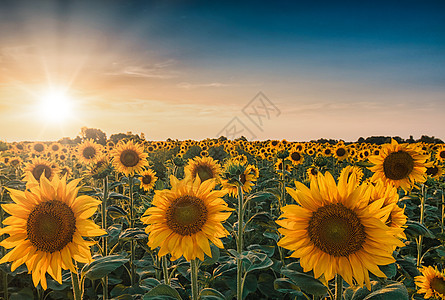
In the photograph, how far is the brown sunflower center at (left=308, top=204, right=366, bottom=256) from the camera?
1963mm

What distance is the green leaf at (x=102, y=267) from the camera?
220 cm

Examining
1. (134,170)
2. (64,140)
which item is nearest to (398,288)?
(134,170)

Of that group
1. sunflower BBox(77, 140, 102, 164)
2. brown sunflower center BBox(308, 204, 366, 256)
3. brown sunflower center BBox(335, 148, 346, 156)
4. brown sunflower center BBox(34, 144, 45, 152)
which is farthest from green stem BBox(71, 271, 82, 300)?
brown sunflower center BBox(34, 144, 45, 152)

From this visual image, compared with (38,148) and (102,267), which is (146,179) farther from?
(38,148)

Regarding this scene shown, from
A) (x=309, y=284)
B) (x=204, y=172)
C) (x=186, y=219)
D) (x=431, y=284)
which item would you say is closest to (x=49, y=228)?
(x=186, y=219)

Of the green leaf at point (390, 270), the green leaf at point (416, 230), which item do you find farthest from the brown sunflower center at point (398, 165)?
the green leaf at point (390, 270)

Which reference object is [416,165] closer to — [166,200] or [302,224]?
[302,224]

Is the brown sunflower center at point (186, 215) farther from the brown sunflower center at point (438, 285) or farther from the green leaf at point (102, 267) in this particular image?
the brown sunflower center at point (438, 285)

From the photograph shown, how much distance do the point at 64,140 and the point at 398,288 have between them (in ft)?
76.3

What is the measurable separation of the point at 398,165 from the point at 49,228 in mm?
4117

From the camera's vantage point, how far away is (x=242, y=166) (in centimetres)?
325

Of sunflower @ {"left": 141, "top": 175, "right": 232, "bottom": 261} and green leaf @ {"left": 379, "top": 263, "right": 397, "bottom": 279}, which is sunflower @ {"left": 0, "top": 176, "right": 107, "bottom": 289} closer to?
sunflower @ {"left": 141, "top": 175, "right": 232, "bottom": 261}

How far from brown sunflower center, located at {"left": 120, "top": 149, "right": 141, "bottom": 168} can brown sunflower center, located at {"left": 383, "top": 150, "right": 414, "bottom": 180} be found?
189 inches

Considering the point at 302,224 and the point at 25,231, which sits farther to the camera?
the point at 25,231
